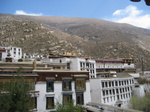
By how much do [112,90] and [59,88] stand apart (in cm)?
1640

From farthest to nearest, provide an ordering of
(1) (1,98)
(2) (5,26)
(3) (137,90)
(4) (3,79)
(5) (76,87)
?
1. (2) (5,26)
2. (3) (137,90)
3. (5) (76,87)
4. (4) (3,79)
5. (1) (1,98)

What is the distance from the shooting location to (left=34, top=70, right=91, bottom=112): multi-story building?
17844mm

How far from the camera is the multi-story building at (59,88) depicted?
17.8 metres

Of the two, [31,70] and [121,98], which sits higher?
[31,70]

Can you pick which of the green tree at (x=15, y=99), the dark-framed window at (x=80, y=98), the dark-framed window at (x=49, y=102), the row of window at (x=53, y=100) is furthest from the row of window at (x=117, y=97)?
the green tree at (x=15, y=99)

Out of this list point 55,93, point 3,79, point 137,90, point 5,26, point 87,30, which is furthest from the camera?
point 87,30

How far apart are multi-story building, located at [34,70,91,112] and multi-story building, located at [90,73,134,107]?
8100mm

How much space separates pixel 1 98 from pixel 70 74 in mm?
9529

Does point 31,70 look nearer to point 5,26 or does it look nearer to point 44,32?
point 44,32

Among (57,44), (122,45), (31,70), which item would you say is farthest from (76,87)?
(122,45)

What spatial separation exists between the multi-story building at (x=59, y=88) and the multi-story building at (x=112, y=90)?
8.10 metres

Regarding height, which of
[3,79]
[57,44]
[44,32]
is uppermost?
[44,32]

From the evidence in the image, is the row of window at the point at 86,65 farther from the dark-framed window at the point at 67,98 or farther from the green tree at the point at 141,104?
the dark-framed window at the point at 67,98

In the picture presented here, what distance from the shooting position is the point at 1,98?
12.7 m
